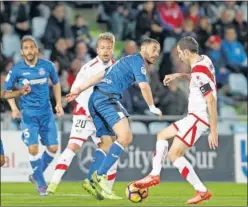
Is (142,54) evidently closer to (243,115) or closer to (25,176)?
(25,176)

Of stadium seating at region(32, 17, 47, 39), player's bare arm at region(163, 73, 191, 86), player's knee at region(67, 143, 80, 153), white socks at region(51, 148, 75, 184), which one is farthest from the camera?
stadium seating at region(32, 17, 47, 39)

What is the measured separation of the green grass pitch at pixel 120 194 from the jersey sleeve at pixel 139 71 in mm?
1655

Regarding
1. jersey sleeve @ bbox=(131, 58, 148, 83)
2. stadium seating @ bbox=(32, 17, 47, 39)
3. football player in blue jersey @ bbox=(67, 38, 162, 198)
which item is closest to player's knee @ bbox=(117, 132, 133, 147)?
football player in blue jersey @ bbox=(67, 38, 162, 198)

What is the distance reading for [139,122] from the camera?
1995cm

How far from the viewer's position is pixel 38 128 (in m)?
15.4

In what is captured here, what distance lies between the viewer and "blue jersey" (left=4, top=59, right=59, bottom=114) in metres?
15.2

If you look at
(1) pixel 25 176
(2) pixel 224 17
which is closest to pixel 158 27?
(2) pixel 224 17

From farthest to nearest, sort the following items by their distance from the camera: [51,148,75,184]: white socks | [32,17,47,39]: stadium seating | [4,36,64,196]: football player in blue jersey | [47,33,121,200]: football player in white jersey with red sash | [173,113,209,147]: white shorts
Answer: [32,17,47,39]: stadium seating, [4,36,64,196]: football player in blue jersey, [51,148,75,184]: white socks, [47,33,121,200]: football player in white jersey with red sash, [173,113,209,147]: white shorts

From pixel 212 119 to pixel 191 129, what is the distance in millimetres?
432

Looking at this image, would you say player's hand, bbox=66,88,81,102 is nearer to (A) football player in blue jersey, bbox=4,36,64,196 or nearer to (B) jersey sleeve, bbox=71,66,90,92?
(B) jersey sleeve, bbox=71,66,90,92

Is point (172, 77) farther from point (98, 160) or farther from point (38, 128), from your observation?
point (38, 128)

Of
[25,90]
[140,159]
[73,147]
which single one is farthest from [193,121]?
[140,159]

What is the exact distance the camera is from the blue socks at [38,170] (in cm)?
1525

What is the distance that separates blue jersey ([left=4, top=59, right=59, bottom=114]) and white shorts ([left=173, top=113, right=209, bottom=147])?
10.7 feet
